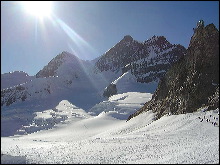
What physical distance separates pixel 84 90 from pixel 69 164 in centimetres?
15613

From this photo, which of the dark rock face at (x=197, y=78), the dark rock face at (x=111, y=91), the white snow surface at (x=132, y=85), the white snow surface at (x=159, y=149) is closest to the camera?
the white snow surface at (x=159, y=149)

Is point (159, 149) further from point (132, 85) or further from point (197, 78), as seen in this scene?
point (132, 85)

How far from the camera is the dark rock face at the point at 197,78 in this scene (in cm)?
3478

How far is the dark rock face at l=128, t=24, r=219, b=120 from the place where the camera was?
34.8 meters

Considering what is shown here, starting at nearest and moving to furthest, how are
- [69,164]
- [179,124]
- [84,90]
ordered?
[69,164] < [179,124] < [84,90]

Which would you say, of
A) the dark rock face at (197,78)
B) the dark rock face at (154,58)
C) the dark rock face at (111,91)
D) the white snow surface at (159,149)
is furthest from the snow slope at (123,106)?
the white snow surface at (159,149)

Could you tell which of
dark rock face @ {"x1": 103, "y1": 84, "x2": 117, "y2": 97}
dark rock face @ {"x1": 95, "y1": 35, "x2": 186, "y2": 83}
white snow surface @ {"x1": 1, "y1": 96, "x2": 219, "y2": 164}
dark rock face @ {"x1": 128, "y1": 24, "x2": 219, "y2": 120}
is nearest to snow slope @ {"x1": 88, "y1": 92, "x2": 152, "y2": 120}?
dark rock face @ {"x1": 103, "y1": 84, "x2": 117, "y2": 97}

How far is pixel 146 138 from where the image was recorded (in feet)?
87.5

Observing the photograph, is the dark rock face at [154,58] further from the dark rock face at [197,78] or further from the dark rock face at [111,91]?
the dark rock face at [197,78]

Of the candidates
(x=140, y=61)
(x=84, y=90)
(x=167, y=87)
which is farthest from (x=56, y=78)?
(x=167, y=87)

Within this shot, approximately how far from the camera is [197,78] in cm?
3728

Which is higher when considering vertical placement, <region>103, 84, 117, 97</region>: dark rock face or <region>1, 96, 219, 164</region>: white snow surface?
<region>103, 84, 117, 97</region>: dark rock face

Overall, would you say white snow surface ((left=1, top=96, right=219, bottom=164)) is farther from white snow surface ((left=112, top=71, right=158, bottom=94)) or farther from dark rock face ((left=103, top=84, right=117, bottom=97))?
white snow surface ((left=112, top=71, right=158, bottom=94))

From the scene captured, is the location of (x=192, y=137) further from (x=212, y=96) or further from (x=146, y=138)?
(x=212, y=96)
